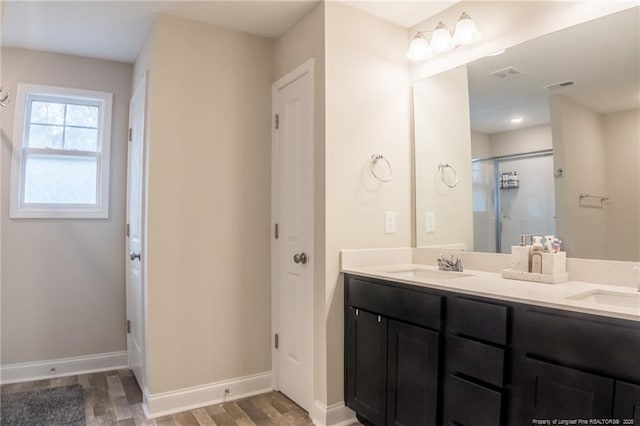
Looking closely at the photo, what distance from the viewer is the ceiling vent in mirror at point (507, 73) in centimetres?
211

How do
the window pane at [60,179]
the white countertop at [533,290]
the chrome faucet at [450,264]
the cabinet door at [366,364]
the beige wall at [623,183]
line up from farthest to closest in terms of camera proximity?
the window pane at [60,179] → the chrome faucet at [450,264] → the cabinet door at [366,364] → the beige wall at [623,183] → the white countertop at [533,290]

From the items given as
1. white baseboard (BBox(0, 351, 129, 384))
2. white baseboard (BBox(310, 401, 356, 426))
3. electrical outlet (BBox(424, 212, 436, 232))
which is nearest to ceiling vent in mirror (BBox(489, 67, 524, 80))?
electrical outlet (BBox(424, 212, 436, 232))

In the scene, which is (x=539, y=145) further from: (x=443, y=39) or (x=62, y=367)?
(x=62, y=367)

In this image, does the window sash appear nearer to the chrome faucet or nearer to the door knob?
the door knob

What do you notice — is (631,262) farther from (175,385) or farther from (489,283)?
(175,385)

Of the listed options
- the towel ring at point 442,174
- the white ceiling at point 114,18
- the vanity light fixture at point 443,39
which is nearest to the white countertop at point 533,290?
the towel ring at point 442,174

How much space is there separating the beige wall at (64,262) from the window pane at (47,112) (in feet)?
0.48

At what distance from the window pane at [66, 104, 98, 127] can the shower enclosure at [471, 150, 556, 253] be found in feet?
9.65

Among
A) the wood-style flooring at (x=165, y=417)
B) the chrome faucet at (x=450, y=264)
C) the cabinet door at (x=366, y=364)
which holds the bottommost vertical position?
the wood-style flooring at (x=165, y=417)

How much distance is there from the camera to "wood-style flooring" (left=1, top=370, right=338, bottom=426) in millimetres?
2334

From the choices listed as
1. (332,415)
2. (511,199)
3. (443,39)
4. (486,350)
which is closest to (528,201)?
(511,199)

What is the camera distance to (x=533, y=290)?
5.25ft

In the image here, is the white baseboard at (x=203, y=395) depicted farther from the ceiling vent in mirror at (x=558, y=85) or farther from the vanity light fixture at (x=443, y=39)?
the ceiling vent in mirror at (x=558, y=85)

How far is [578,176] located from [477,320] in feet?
2.88
